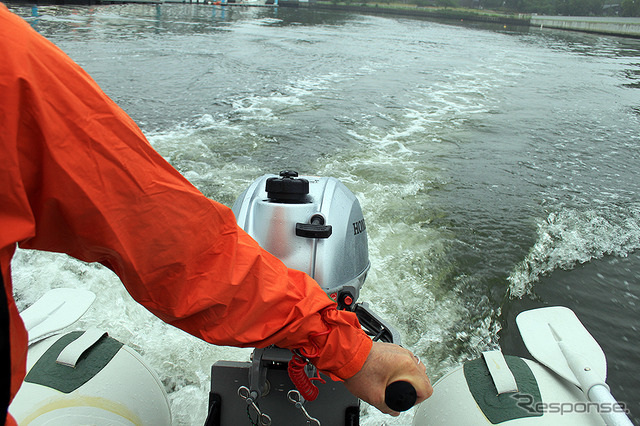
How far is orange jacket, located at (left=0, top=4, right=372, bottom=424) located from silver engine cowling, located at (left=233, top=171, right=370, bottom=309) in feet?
2.86

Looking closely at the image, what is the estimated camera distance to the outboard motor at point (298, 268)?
1897 millimetres

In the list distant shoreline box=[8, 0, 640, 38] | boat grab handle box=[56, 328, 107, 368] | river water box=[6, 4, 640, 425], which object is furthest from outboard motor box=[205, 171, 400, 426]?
distant shoreline box=[8, 0, 640, 38]

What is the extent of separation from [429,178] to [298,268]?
3.63 metres

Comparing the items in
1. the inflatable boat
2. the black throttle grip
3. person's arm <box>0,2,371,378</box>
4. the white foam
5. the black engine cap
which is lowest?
the white foam

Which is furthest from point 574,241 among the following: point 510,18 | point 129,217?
point 510,18

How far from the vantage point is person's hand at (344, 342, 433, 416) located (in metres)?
1.24

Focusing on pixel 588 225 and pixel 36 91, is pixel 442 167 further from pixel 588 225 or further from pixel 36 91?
pixel 36 91

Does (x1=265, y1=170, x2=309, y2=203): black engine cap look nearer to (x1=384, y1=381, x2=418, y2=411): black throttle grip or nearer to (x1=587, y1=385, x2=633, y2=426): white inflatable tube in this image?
(x1=384, y1=381, x2=418, y2=411): black throttle grip

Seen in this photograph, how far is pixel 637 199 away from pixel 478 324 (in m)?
3.23

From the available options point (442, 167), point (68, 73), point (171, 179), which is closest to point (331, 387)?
point (171, 179)

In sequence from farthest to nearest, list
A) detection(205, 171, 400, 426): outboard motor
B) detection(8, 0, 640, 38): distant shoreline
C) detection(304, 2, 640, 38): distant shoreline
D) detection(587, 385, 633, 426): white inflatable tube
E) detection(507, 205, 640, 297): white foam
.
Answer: detection(304, 2, 640, 38): distant shoreline → detection(8, 0, 640, 38): distant shoreline → detection(507, 205, 640, 297): white foam → detection(205, 171, 400, 426): outboard motor → detection(587, 385, 633, 426): white inflatable tube

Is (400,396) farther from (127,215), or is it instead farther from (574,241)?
(574,241)

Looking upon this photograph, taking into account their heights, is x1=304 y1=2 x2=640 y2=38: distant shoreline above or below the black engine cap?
above

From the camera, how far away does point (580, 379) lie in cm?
172
